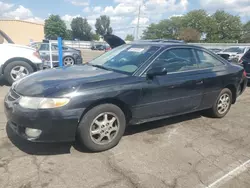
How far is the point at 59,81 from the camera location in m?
3.10

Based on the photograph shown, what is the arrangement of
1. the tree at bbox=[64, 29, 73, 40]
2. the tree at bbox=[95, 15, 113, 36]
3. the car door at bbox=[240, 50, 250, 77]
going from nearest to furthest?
the car door at bbox=[240, 50, 250, 77]
the tree at bbox=[64, 29, 73, 40]
the tree at bbox=[95, 15, 113, 36]

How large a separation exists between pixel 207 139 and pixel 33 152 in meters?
2.70

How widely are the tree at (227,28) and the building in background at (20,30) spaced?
170 feet

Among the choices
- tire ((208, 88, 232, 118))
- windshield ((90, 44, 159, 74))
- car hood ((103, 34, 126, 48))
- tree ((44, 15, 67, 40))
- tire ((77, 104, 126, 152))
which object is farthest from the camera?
tree ((44, 15, 67, 40))

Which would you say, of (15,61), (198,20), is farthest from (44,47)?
(198,20)

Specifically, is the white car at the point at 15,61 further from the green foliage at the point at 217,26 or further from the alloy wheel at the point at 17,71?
the green foliage at the point at 217,26

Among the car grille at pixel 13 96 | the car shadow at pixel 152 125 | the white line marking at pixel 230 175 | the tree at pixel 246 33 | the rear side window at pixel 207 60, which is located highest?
the tree at pixel 246 33

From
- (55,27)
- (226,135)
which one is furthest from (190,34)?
(226,135)

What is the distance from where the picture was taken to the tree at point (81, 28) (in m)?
90.2

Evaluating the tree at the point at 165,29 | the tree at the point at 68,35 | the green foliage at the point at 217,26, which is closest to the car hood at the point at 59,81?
the green foliage at the point at 217,26

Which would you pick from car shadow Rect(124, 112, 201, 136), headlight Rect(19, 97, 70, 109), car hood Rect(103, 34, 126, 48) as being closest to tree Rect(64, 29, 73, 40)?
car hood Rect(103, 34, 126, 48)

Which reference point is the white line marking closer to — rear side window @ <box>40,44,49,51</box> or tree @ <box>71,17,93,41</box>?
rear side window @ <box>40,44,49,51</box>

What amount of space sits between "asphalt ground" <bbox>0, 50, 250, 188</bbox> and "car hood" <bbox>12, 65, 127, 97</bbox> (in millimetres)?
849

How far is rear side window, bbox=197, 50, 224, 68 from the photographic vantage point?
14.3ft
